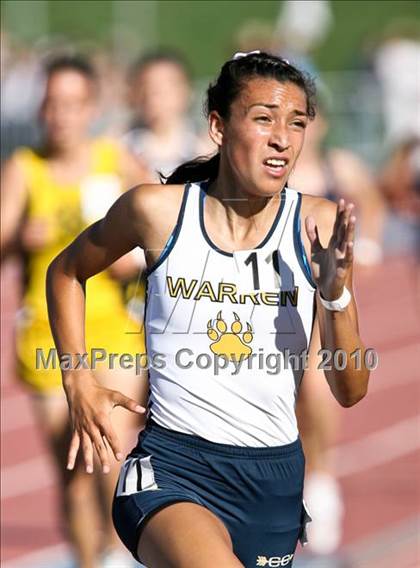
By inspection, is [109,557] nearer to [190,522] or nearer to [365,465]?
[190,522]

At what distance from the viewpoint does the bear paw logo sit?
399cm

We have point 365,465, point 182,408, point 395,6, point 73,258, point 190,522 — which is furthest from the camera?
point 395,6

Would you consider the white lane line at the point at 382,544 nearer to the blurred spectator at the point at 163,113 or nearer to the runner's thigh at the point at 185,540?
the blurred spectator at the point at 163,113

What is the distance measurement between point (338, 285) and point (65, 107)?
303cm

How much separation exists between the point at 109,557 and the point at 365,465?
3.59m

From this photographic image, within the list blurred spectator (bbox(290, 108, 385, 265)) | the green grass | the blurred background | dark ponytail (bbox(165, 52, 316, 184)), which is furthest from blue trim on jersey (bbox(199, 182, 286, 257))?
the green grass

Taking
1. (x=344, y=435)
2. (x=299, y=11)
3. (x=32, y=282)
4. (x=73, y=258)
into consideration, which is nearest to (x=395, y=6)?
(x=299, y=11)

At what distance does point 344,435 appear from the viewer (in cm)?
1048

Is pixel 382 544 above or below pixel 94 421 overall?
below

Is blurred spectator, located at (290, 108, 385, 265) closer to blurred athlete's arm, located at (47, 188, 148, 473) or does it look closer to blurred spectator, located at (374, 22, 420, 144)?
blurred athlete's arm, located at (47, 188, 148, 473)

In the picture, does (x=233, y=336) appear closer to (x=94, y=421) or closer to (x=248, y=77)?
(x=94, y=421)

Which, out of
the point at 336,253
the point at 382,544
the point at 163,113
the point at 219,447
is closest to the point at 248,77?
the point at 336,253

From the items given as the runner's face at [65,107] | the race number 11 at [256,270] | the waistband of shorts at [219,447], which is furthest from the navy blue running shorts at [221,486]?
the runner's face at [65,107]

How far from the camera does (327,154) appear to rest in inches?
313
